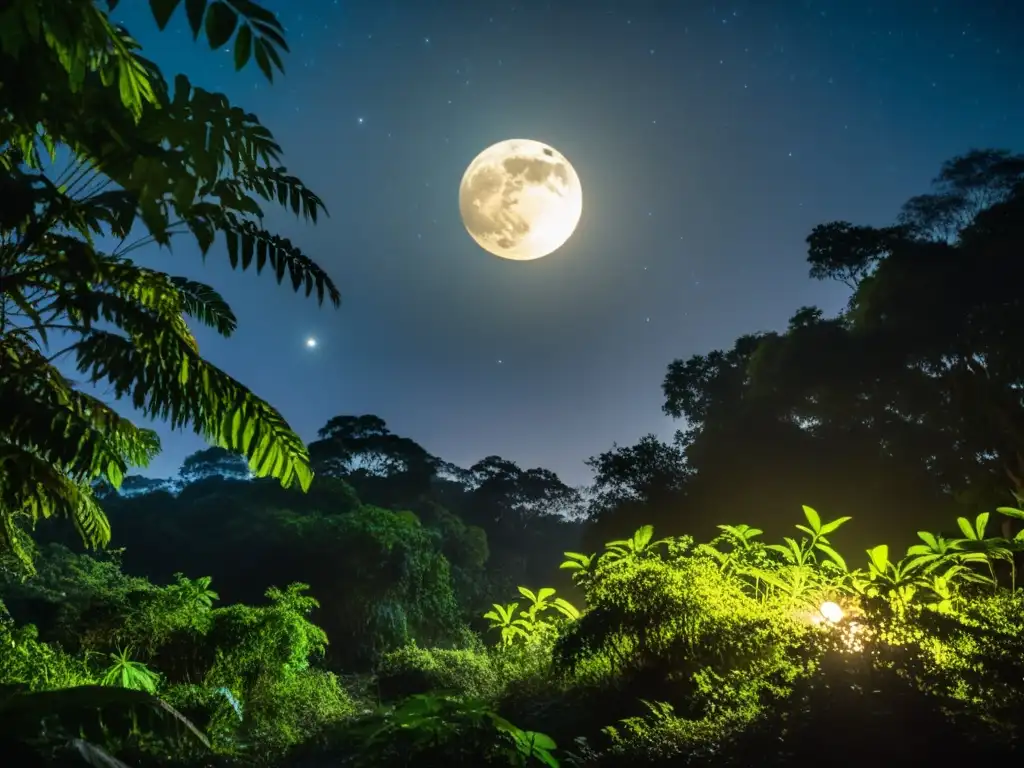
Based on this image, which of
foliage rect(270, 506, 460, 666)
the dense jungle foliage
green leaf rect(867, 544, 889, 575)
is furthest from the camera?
foliage rect(270, 506, 460, 666)

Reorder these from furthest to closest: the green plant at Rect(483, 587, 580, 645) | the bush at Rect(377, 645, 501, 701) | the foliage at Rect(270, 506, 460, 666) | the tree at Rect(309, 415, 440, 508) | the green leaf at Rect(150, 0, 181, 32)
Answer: the tree at Rect(309, 415, 440, 508) → the foliage at Rect(270, 506, 460, 666) → the bush at Rect(377, 645, 501, 701) → the green plant at Rect(483, 587, 580, 645) → the green leaf at Rect(150, 0, 181, 32)

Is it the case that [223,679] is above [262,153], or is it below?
below

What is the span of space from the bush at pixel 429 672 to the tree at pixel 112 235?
441 cm

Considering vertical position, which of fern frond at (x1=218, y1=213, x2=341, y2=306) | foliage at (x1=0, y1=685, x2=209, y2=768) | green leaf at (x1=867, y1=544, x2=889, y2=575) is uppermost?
fern frond at (x1=218, y1=213, x2=341, y2=306)

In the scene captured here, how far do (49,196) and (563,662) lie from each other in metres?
4.51

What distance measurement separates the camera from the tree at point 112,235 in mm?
2186

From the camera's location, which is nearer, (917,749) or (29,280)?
(917,749)

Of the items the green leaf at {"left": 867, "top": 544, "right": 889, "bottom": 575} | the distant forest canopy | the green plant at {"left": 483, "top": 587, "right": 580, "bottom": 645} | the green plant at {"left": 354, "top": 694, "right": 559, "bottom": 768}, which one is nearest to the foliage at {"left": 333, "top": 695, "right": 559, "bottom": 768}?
the green plant at {"left": 354, "top": 694, "right": 559, "bottom": 768}

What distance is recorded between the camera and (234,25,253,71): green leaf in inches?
70.3

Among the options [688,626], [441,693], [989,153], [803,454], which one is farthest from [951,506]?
[441,693]

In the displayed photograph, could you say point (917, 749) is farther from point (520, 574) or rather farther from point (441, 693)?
point (520, 574)

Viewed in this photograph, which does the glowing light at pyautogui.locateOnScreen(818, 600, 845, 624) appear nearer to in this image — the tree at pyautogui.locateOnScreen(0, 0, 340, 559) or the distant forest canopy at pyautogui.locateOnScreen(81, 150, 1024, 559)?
the tree at pyautogui.locateOnScreen(0, 0, 340, 559)

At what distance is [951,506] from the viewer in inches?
566

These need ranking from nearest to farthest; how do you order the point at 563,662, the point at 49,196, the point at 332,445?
the point at 49,196 → the point at 563,662 → the point at 332,445
